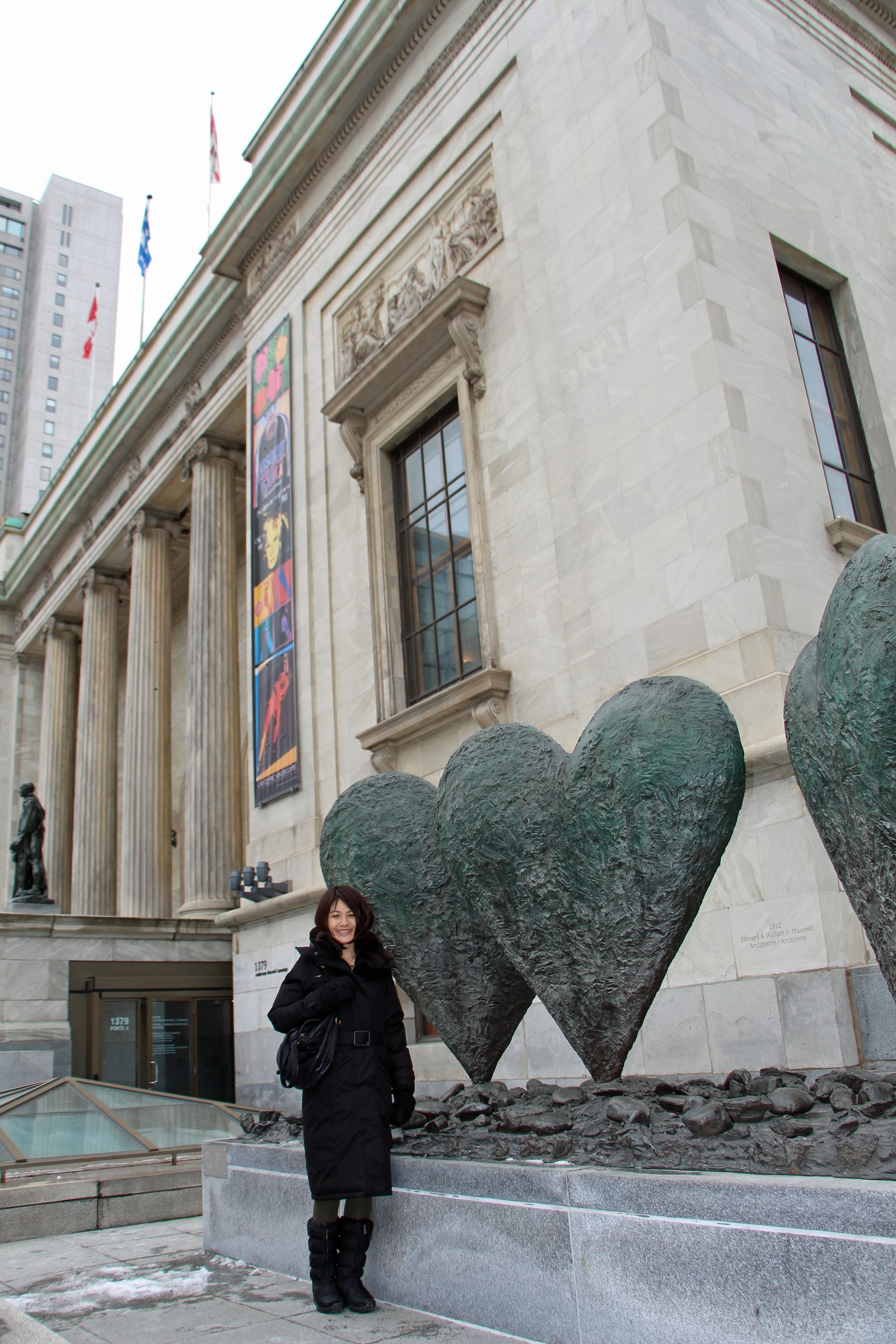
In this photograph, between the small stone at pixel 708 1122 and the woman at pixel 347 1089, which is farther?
the woman at pixel 347 1089

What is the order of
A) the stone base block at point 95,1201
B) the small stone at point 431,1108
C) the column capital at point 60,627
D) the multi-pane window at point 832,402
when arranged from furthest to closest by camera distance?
the column capital at point 60,627
the multi-pane window at point 832,402
the stone base block at point 95,1201
the small stone at point 431,1108

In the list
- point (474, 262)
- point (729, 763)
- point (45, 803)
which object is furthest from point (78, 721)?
point (729, 763)

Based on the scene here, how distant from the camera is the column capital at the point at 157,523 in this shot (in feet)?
88.1

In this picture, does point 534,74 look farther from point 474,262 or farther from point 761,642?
point 761,642

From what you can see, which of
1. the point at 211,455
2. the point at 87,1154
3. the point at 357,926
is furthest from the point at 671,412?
the point at 211,455

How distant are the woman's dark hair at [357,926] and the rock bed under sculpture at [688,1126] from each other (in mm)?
812

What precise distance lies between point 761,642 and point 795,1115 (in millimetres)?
6616

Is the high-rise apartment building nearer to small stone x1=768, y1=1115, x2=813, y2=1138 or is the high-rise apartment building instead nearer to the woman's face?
the woman's face

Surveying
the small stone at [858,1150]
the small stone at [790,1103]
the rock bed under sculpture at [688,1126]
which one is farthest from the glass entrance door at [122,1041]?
the small stone at [858,1150]

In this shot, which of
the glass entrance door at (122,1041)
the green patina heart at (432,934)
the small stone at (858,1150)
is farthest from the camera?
the glass entrance door at (122,1041)

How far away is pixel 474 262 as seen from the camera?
572 inches

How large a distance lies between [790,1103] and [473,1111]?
1.60 meters

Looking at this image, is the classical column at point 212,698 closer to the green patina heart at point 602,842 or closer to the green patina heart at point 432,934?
the green patina heart at point 432,934

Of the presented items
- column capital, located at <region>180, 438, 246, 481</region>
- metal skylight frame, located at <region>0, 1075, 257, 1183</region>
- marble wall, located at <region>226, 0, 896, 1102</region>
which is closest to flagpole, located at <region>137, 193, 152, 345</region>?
column capital, located at <region>180, 438, 246, 481</region>
